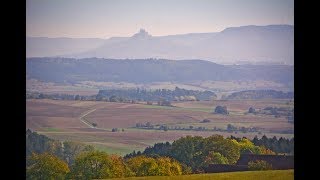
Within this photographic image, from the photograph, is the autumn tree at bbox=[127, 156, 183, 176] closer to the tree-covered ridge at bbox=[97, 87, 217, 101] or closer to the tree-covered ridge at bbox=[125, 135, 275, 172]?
the tree-covered ridge at bbox=[125, 135, 275, 172]

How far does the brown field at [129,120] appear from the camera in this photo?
22.8ft

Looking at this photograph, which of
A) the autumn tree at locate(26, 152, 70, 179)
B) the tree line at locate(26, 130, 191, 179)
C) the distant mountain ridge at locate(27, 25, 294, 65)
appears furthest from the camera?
the tree line at locate(26, 130, 191, 179)

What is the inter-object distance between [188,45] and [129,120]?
1.23 m

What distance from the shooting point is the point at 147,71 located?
22.9 ft

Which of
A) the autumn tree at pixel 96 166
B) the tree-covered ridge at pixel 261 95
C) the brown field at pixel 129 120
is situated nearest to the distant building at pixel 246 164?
the brown field at pixel 129 120

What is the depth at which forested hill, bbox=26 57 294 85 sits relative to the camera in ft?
22.7

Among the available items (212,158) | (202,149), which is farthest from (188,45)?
(212,158)

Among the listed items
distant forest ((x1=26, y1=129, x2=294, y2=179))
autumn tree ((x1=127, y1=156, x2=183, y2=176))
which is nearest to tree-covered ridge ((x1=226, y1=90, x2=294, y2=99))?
distant forest ((x1=26, y1=129, x2=294, y2=179))

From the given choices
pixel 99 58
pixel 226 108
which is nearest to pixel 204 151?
A: pixel 226 108

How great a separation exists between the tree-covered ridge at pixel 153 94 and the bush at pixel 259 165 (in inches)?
39.1

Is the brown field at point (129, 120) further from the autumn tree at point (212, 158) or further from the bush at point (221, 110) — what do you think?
the autumn tree at point (212, 158)

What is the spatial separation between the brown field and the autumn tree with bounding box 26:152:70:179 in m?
0.30

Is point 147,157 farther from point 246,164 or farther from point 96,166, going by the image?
point 246,164
